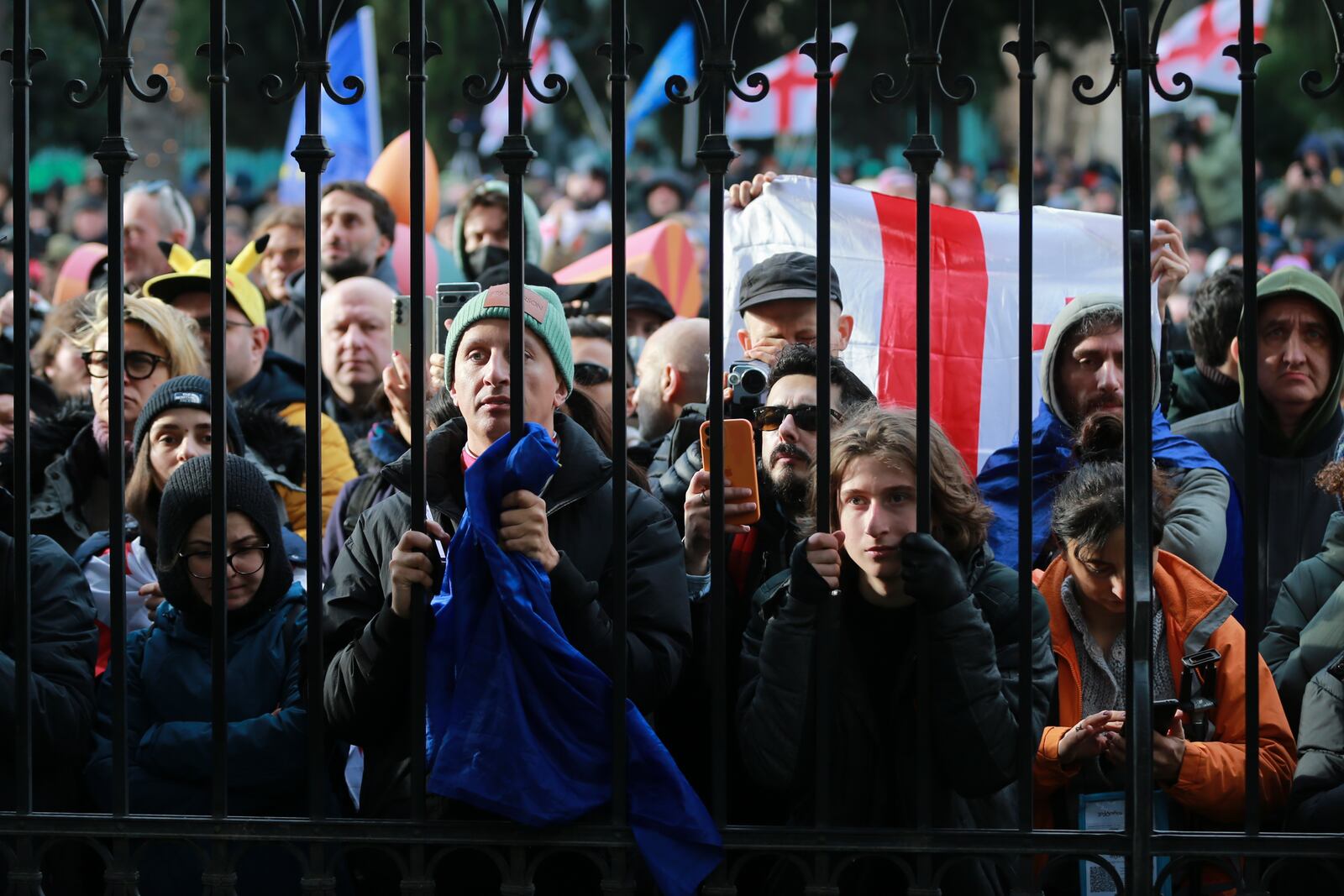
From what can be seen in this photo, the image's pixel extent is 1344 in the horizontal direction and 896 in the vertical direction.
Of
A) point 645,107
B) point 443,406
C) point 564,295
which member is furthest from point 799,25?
point 443,406

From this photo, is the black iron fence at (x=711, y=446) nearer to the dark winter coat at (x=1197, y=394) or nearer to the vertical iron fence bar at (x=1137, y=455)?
the vertical iron fence bar at (x=1137, y=455)

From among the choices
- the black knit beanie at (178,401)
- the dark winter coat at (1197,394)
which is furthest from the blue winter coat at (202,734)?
the dark winter coat at (1197,394)

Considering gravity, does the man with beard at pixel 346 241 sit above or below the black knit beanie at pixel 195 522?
above

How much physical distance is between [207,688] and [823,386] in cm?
162

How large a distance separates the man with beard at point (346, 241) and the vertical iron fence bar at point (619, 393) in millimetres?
4129

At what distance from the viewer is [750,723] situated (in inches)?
132

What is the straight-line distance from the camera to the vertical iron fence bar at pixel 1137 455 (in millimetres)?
3203

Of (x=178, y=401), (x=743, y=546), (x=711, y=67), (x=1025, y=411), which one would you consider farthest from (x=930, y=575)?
(x=178, y=401)

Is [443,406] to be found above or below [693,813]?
above

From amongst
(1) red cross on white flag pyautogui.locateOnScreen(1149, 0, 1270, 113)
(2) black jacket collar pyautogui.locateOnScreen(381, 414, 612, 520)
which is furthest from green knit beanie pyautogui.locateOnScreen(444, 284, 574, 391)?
(1) red cross on white flag pyautogui.locateOnScreen(1149, 0, 1270, 113)

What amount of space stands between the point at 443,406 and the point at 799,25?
1138 inches

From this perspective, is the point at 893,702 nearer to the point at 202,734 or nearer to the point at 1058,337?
the point at 202,734

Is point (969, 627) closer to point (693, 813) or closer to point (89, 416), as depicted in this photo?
point (693, 813)

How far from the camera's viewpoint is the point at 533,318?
12.3ft
